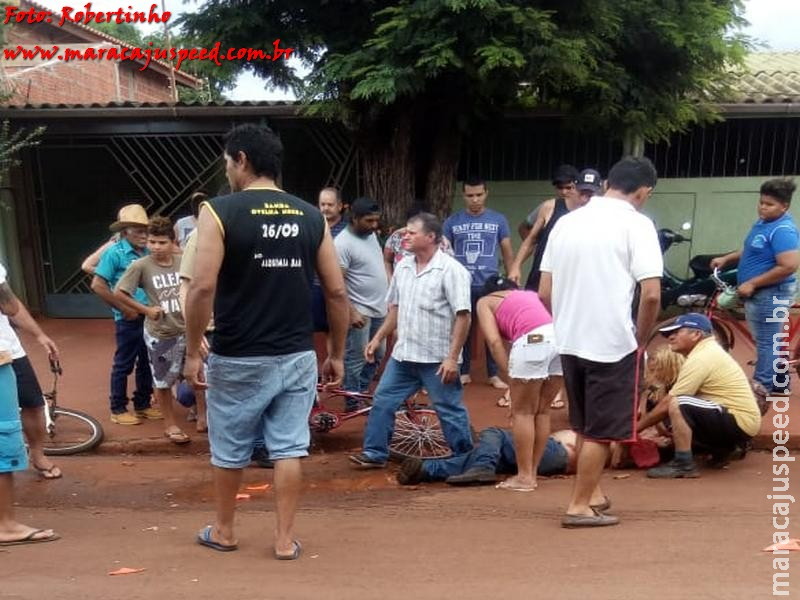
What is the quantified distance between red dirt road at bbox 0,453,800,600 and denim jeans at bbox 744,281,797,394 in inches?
32.7

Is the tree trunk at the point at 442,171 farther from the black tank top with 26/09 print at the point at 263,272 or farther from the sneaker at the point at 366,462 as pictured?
the black tank top with 26/09 print at the point at 263,272

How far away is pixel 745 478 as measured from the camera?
471 centimetres

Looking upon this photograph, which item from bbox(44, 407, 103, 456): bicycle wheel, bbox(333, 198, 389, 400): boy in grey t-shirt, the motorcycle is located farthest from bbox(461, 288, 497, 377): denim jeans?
bbox(44, 407, 103, 456): bicycle wheel

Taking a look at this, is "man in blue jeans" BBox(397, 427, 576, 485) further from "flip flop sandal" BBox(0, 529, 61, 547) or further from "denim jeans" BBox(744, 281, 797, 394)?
"flip flop sandal" BBox(0, 529, 61, 547)

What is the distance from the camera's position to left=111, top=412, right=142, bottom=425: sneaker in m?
5.78

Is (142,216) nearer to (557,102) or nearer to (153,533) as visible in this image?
(153,533)

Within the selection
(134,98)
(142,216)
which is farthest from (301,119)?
(134,98)

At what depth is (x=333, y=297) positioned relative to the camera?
3.50 metres

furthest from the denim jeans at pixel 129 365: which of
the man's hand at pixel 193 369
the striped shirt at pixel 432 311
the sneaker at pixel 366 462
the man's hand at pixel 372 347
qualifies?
the man's hand at pixel 193 369

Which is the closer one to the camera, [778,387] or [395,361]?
[395,361]

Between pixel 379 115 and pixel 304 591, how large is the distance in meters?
4.99

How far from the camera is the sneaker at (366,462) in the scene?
16.3ft

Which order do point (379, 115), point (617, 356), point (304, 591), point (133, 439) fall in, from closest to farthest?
1. point (304, 591)
2. point (617, 356)
3. point (133, 439)
4. point (379, 115)

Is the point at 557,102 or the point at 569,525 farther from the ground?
the point at 557,102
